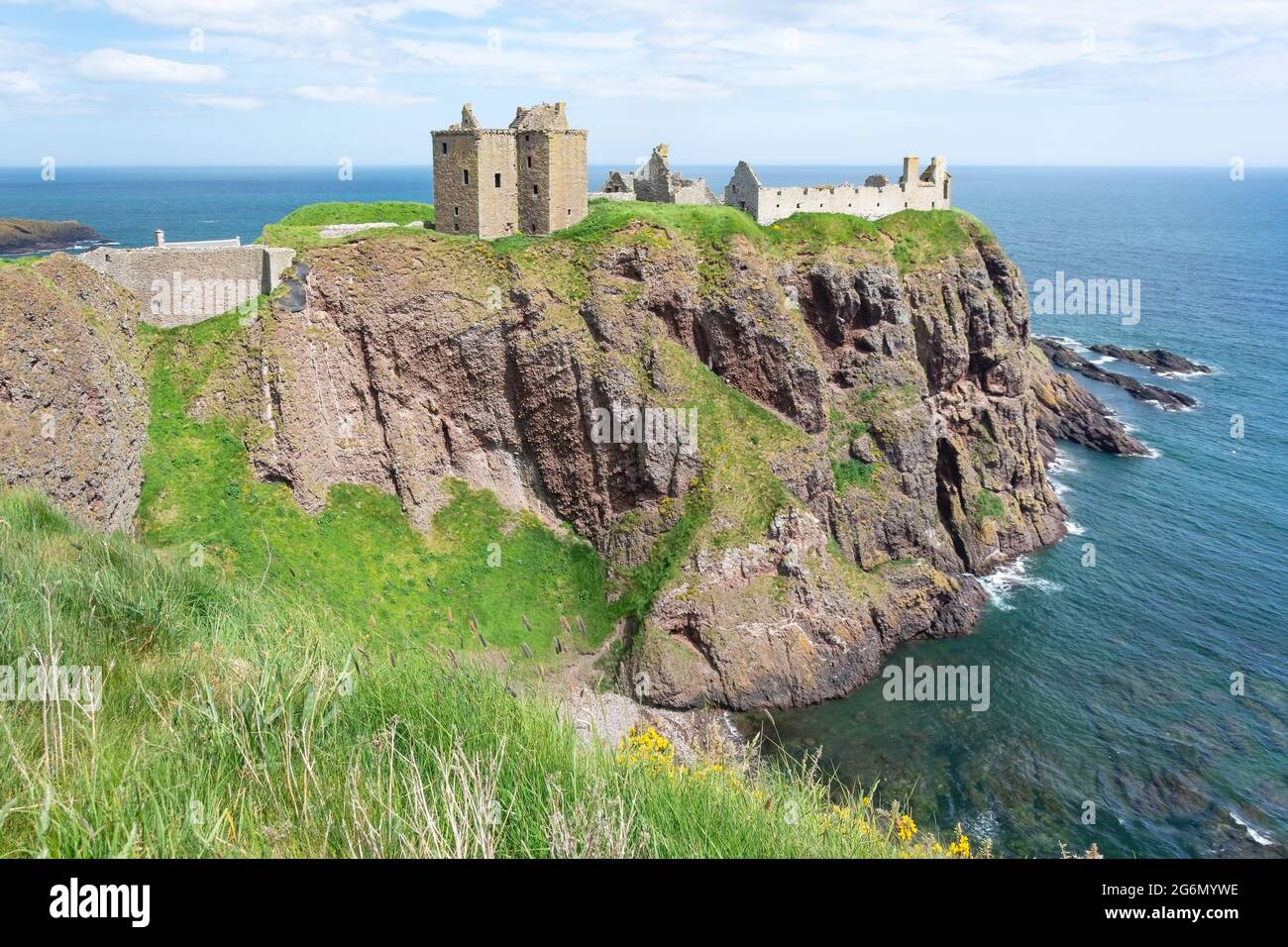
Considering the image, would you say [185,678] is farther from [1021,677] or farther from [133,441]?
[1021,677]

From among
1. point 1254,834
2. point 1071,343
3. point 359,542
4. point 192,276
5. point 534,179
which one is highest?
point 534,179

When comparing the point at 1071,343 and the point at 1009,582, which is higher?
the point at 1071,343

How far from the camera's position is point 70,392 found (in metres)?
39.2

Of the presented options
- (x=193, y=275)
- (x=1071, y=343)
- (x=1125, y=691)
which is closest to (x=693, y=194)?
(x=193, y=275)

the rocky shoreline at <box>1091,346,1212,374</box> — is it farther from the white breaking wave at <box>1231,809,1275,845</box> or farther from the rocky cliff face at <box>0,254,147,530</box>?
the rocky cliff face at <box>0,254,147,530</box>

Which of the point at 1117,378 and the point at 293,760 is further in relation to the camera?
the point at 1117,378

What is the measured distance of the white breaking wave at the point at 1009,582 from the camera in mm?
57125

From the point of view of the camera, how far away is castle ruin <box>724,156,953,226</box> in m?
61.1

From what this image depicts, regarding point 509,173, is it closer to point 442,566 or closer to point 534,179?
point 534,179

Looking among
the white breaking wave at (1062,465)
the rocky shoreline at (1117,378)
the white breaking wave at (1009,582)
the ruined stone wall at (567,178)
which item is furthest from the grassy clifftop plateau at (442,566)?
the rocky shoreline at (1117,378)

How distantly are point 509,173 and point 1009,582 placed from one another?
42.2 meters

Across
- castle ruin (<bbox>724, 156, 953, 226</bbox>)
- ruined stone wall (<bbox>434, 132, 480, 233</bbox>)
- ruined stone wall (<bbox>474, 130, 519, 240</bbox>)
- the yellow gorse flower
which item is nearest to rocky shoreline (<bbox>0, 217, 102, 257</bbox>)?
ruined stone wall (<bbox>434, 132, 480, 233</bbox>)

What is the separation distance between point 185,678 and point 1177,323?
474 ft

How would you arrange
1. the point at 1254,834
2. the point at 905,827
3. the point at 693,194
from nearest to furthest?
the point at 905,827
the point at 1254,834
the point at 693,194
